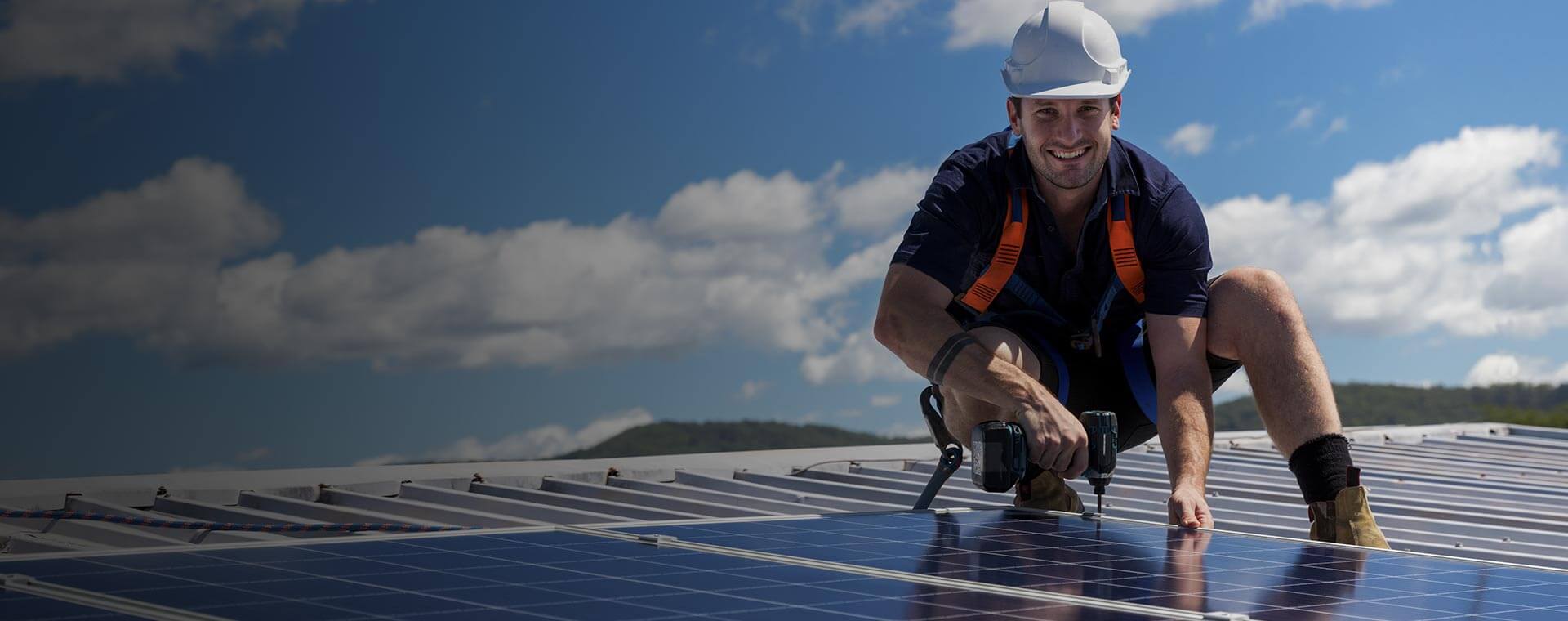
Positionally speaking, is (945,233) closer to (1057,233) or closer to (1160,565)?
(1057,233)

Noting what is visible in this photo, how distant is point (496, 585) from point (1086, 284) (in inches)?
107

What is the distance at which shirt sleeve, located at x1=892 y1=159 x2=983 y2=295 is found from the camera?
173 inches

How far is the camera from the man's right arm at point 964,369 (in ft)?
12.3

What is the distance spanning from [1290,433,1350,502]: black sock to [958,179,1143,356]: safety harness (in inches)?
27.5

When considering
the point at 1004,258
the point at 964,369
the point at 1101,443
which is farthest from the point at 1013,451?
the point at 1004,258

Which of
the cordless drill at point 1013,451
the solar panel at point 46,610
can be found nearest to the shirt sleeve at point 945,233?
the cordless drill at point 1013,451

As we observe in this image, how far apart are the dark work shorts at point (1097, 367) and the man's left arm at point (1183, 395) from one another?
0.22m

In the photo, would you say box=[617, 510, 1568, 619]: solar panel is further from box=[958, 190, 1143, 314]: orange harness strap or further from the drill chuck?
box=[958, 190, 1143, 314]: orange harness strap

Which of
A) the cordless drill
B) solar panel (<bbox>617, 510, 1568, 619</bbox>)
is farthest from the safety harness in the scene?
solar panel (<bbox>617, 510, 1568, 619</bbox>)

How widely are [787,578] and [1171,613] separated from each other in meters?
0.68

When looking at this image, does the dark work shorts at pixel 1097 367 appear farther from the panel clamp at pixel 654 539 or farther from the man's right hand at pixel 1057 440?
the panel clamp at pixel 654 539

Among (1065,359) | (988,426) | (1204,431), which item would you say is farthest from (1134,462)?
(988,426)

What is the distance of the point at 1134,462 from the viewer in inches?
292

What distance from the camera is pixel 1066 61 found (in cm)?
426
